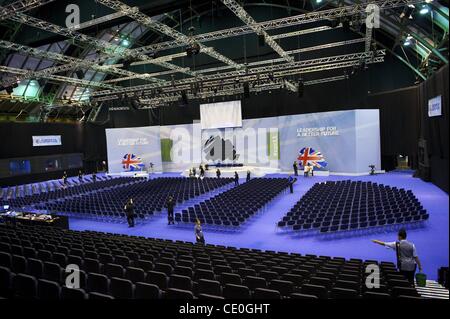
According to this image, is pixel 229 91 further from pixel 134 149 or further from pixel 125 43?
pixel 134 149

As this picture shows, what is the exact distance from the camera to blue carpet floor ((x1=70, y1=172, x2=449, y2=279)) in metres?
8.36

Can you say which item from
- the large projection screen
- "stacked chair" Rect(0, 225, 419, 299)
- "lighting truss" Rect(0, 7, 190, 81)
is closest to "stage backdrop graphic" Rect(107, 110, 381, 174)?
the large projection screen

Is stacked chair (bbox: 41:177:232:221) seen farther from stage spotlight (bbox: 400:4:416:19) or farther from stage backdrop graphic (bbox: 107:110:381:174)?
stage spotlight (bbox: 400:4:416:19)

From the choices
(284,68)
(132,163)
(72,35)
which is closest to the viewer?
(72,35)

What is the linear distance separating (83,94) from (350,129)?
27.8m

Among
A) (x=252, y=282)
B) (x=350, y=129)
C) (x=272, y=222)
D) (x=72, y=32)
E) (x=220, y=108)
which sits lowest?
(x=272, y=222)

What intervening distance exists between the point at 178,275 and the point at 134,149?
92.4 feet

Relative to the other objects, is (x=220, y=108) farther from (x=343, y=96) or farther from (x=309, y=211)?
(x=309, y=211)

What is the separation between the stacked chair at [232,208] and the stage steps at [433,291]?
6.65 meters

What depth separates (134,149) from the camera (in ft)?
103

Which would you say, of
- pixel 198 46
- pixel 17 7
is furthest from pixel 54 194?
pixel 198 46

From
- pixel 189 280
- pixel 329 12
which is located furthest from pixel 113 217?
pixel 329 12

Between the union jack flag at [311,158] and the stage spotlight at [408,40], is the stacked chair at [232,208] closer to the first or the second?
the union jack flag at [311,158]
